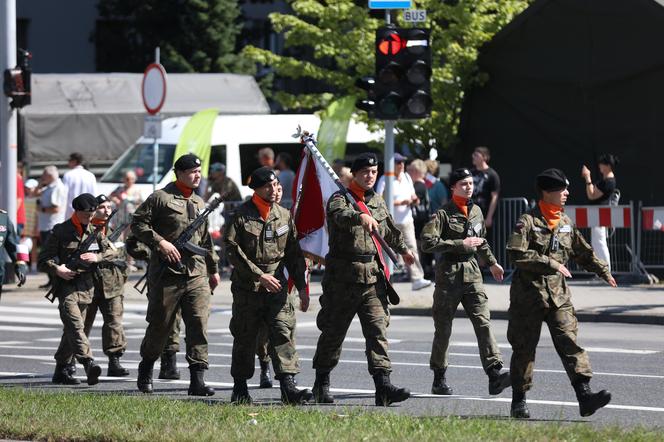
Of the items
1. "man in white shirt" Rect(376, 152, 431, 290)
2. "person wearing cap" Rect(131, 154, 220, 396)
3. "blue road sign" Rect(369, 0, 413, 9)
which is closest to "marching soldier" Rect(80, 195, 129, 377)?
"person wearing cap" Rect(131, 154, 220, 396)

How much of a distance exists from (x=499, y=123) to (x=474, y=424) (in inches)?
596

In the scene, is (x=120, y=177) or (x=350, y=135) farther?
(x=350, y=135)

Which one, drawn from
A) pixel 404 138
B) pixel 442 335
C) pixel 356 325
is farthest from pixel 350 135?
pixel 442 335

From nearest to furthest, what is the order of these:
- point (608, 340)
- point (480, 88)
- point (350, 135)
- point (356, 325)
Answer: point (608, 340) → point (356, 325) → point (480, 88) → point (350, 135)

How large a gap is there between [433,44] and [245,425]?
58.4ft

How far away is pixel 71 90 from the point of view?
105 feet

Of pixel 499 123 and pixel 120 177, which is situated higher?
pixel 499 123

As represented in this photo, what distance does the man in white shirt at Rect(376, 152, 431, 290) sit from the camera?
66.2 ft

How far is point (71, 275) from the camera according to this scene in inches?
490

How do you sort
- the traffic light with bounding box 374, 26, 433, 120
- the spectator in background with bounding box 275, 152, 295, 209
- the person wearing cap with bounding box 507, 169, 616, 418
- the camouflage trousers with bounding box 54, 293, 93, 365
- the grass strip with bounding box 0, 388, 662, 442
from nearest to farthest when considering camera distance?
the grass strip with bounding box 0, 388, 662, 442 → the person wearing cap with bounding box 507, 169, 616, 418 → the camouflage trousers with bounding box 54, 293, 93, 365 → the traffic light with bounding box 374, 26, 433, 120 → the spectator in background with bounding box 275, 152, 295, 209

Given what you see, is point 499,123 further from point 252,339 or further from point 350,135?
point 252,339

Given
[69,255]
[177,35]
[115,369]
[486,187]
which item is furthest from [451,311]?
[177,35]

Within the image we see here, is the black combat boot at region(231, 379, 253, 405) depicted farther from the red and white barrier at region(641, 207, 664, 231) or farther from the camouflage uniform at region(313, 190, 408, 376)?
the red and white barrier at region(641, 207, 664, 231)

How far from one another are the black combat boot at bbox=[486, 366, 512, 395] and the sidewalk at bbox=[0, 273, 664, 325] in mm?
6503
